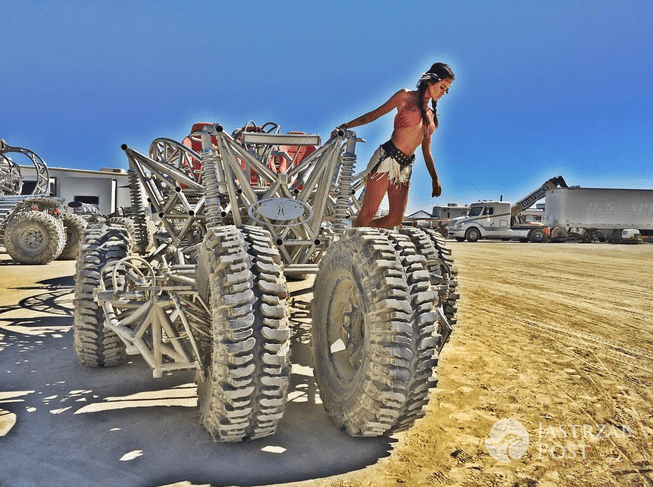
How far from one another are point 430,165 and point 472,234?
95.7ft

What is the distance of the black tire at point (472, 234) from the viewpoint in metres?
32.8

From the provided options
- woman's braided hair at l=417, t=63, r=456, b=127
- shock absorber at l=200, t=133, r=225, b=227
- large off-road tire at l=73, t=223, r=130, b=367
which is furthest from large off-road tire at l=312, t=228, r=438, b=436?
large off-road tire at l=73, t=223, r=130, b=367

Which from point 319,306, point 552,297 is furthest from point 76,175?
point 319,306

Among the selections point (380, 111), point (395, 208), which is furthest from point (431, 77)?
point (395, 208)

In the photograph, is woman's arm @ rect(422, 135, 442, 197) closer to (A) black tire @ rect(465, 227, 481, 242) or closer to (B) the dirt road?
(B) the dirt road

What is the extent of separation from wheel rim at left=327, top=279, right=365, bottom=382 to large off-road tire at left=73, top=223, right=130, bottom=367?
2067mm

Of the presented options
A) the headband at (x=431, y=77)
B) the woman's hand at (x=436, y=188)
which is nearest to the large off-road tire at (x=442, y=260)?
the woman's hand at (x=436, y=188)

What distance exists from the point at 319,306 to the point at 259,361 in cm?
86

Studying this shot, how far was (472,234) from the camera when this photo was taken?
32812mm

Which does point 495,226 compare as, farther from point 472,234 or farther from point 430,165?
point 430,165

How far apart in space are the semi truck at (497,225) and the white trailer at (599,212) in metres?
1.66

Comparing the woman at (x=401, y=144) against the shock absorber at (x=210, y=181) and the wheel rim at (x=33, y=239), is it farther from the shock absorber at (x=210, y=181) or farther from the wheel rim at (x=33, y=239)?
the wheel rim at (x=33, y=239)

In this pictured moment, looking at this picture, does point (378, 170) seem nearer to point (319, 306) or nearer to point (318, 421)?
A: point (319, 306)

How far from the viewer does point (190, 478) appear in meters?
2.72
